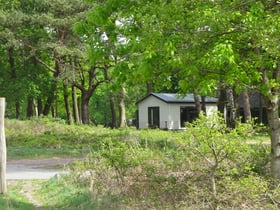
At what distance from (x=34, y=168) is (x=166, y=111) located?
2353 centimetres

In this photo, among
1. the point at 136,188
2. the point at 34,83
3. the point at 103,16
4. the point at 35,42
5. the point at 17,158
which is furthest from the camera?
the point at 34,83

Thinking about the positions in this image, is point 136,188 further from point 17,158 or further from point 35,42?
point 35,42

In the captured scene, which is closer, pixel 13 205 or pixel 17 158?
pixel 13 205

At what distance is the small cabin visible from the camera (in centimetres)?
3722

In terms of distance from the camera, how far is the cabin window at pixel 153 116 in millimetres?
38312

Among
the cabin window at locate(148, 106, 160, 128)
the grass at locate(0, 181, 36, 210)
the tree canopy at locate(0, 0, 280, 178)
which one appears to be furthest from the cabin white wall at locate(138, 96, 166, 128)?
the tree canopy at locate(0, 0, 280, 178)

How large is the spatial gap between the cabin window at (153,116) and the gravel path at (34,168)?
2165cm

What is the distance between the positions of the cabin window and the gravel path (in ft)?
71.0

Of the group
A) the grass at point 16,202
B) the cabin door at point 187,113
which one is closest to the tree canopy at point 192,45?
the grass at point 16,202

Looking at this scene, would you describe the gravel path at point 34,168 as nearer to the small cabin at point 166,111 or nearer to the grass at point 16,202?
the grass at point 16,202

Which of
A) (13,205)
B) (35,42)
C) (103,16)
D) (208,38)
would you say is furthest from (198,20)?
(35,42)

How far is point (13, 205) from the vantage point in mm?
7785

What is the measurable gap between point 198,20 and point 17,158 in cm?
1343

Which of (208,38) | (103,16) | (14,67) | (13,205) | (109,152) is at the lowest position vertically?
(13,205)
